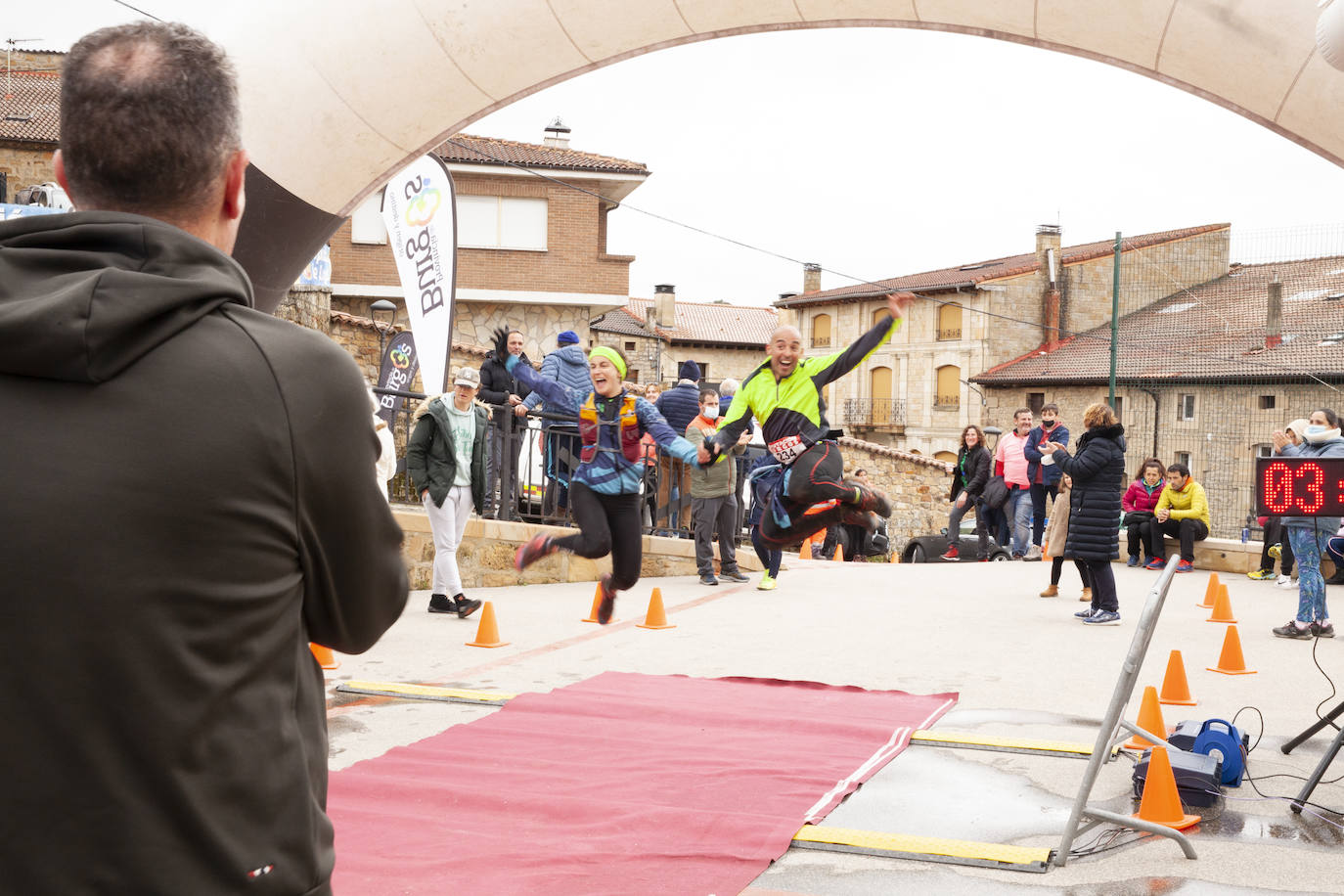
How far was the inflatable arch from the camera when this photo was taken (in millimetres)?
4785

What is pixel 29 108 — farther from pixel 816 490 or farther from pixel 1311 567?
pixel 1311 567

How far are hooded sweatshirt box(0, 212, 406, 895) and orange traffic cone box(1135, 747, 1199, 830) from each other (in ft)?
15.2

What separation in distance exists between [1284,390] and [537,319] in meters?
22.2

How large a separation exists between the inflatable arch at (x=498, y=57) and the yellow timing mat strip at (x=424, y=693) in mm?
3392

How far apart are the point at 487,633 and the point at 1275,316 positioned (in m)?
36.8

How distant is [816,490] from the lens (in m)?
7.36

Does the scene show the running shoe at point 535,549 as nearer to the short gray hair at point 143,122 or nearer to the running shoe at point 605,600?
the running shoe at point 605,600

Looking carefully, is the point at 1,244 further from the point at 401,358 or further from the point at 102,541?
the point at 401,358

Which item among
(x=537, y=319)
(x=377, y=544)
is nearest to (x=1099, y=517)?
(x=377, y=544)

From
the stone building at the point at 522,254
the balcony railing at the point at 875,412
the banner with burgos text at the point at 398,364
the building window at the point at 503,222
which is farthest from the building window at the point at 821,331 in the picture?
the banner with burgos text at the point at 398,364

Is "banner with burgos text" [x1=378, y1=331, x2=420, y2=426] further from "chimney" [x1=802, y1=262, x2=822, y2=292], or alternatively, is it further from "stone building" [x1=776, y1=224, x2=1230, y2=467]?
"chimney" [x1=802, y1=262, x2=822, y2=292]

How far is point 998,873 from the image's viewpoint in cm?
466

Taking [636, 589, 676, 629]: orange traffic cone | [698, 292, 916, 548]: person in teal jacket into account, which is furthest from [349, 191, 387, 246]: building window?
[698, 292, 916, 548]: person in teal jacket

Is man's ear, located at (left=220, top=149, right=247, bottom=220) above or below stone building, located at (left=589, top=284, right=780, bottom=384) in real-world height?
below
